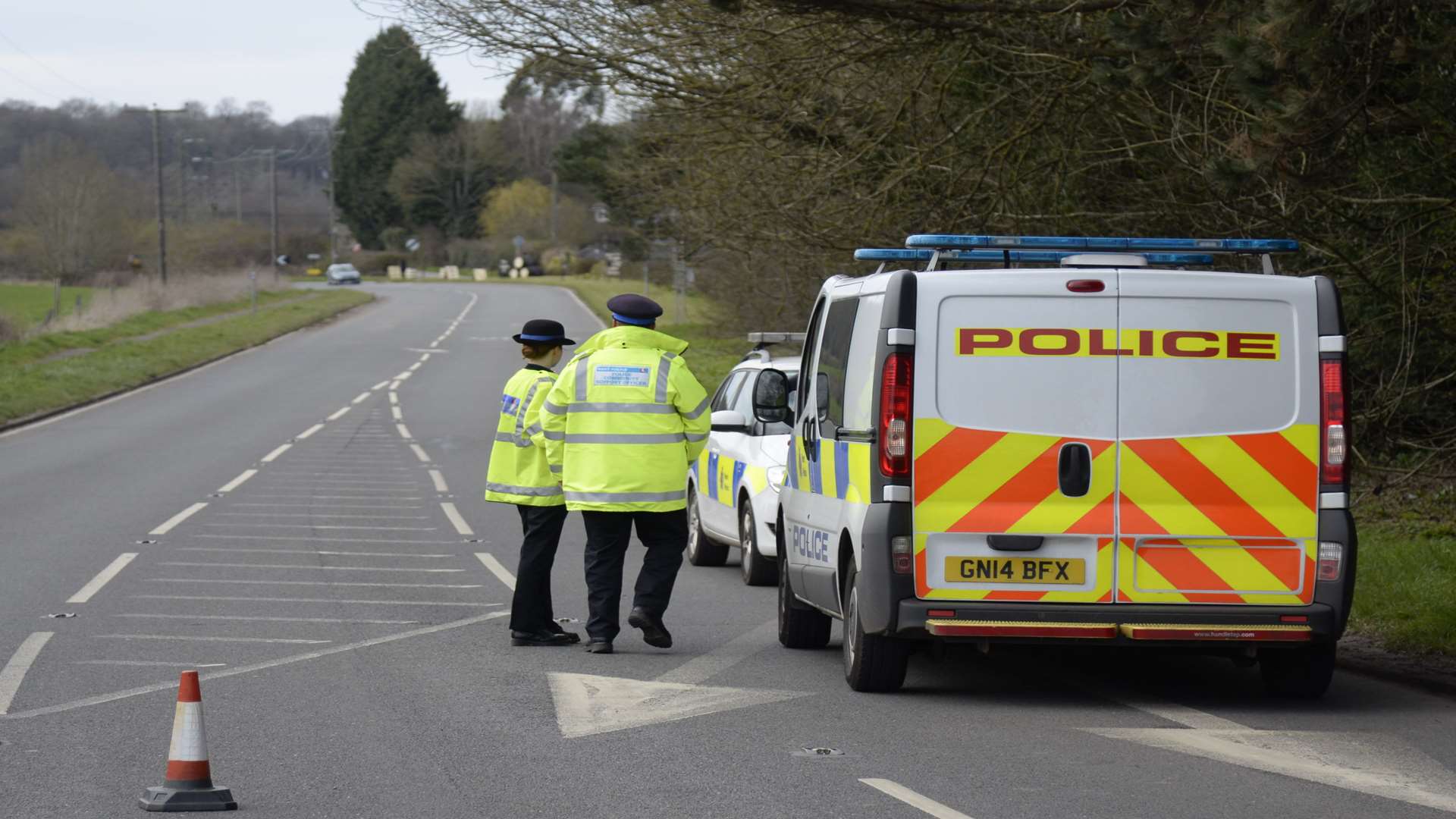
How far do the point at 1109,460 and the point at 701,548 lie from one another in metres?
6.48

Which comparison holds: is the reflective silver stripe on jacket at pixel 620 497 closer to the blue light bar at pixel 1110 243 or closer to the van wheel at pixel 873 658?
the van wheel at pixel 873 658

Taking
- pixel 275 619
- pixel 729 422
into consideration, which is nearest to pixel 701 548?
pixel 729 422

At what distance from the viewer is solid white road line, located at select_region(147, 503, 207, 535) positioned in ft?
49.3

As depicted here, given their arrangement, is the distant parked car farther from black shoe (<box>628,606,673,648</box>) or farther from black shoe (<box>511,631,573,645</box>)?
black shoe (<box>628,606,673,648</box>)

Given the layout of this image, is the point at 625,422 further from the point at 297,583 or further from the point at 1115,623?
the point at 297,583

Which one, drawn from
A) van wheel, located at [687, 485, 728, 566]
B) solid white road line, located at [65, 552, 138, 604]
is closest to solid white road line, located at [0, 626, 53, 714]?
solid white road line, located at [65, 552, 138, 604]

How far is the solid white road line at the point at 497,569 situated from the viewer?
12.5 metres

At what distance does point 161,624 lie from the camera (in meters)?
10.1

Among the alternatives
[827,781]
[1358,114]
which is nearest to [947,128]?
[1358,114]

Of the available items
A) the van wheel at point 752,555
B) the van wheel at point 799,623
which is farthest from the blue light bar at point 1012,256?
the van wheel at point 752,555

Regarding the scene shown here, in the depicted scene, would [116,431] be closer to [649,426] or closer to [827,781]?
[649,426]

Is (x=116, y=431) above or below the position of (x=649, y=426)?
below

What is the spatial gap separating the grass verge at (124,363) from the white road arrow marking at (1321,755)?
2348 centimetres

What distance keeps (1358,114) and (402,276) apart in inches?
4289
